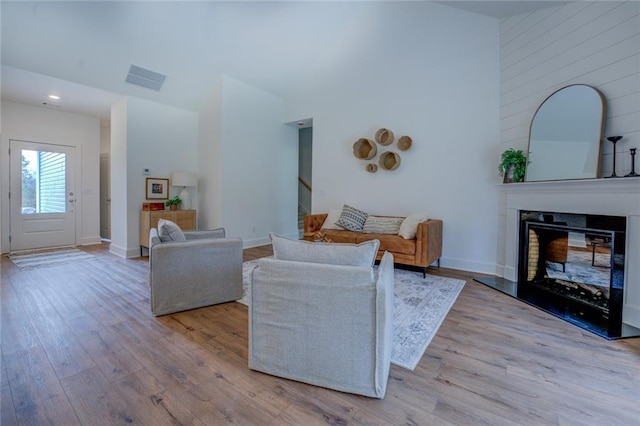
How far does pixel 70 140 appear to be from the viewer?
5.66 meters

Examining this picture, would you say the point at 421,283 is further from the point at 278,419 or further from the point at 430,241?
the point at 278,419

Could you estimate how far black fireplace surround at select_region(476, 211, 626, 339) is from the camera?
90.9 inches

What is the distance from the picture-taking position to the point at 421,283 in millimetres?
3352

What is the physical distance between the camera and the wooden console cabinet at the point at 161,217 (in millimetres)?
4625

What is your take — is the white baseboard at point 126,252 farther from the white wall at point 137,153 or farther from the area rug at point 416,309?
the area rug at point 416,309

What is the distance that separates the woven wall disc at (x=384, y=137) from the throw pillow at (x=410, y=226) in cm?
134

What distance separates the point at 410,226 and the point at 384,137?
1.60 metres

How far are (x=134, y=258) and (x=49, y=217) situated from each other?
2381 mm

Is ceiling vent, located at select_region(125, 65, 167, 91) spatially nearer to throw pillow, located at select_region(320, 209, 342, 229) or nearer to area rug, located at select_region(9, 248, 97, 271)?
area rug, located at select_region(9, 248, 97, 271)

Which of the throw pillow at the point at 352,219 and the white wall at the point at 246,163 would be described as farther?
the white wall at the point at 246,163

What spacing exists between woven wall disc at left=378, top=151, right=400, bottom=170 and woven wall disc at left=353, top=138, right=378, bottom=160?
0.16 meters

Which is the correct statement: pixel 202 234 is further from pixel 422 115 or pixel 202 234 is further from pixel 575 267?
pixel 575 267

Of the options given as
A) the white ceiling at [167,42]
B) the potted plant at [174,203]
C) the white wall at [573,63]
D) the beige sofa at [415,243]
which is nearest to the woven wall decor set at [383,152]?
the beige sofa at [415,243]

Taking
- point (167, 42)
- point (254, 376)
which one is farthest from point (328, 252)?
point (167, 42)
